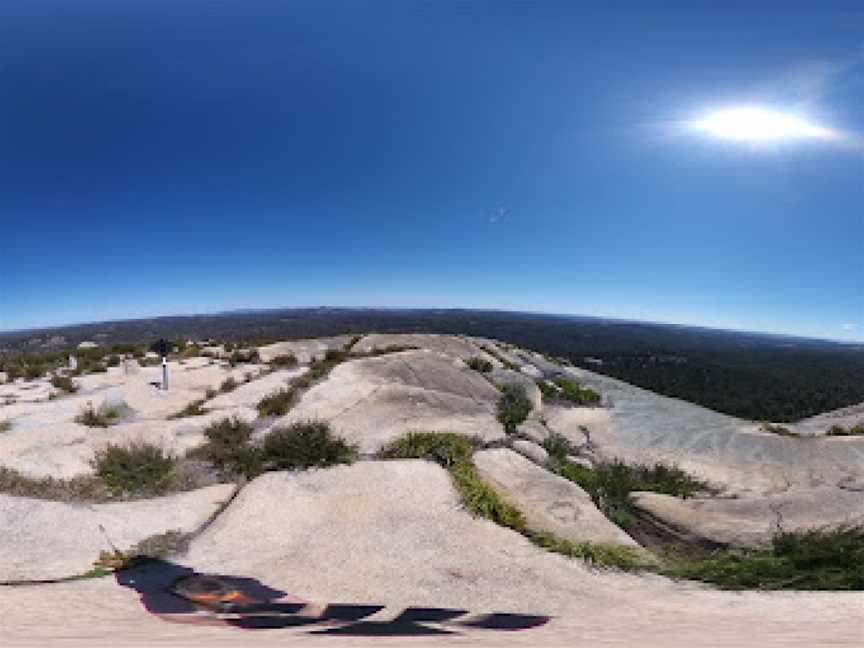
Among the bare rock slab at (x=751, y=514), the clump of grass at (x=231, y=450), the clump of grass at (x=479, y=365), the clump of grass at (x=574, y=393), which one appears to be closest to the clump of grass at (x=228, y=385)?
the clump of grass at (x=231, y=450)

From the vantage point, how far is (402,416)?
1095 centimetres

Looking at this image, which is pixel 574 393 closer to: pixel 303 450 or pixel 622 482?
pixel 622 482

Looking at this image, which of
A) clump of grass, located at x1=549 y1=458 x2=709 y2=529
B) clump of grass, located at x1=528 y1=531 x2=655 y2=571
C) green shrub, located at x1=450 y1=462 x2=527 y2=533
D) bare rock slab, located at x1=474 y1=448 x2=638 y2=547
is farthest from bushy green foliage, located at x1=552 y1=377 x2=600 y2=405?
clump of grass, located at x1=528 y1=531 x2=655 y2=571

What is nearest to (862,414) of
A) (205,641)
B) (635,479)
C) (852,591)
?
(635,479)

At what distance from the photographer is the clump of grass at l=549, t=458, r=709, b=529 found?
8.05 metres

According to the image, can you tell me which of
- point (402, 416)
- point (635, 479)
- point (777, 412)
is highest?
point (402, 416)

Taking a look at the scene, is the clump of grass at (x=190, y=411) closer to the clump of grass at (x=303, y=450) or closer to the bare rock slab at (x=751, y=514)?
the clump of grass at (x=303, y=450)

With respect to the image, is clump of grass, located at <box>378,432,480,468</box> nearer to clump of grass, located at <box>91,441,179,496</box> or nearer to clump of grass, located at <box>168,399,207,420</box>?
clump of grass, located at <box>91,441,179,496</box>

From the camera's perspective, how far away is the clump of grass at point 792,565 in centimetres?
558

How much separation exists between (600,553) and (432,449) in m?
3.28

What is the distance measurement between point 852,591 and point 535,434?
242 inches

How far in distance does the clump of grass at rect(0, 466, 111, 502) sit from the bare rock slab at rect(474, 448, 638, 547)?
17.4 feet

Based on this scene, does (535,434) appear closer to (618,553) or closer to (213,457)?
(618,553)

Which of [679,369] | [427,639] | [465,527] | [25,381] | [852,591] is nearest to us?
[427,639]
